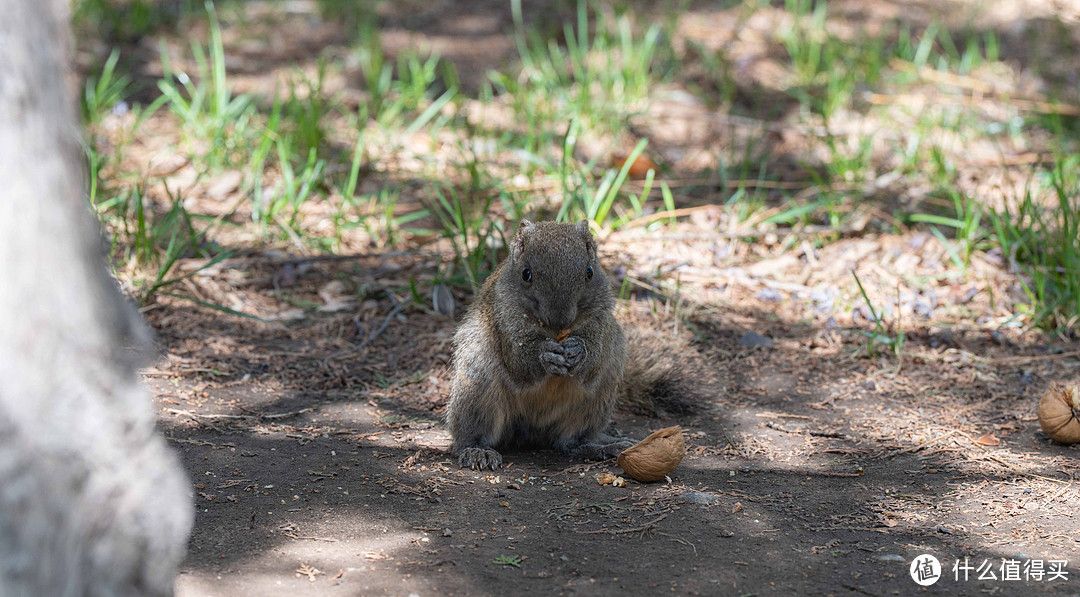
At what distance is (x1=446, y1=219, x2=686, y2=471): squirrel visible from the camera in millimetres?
3002

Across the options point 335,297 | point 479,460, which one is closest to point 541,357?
point 479,460

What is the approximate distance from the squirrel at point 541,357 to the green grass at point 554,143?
97 cm

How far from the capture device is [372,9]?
7.81 m

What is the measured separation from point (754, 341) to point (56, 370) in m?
3.14

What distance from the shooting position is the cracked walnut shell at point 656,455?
288cm

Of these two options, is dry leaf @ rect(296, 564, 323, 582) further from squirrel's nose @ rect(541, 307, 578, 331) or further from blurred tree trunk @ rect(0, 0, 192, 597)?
squirrel's nose @ rect(541, 307, 578, 331)

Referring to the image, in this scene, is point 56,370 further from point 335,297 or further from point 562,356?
point 335,297

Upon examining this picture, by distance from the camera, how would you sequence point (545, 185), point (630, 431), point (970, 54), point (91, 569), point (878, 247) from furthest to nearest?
point (970, 54) < point (545, 185) < point (878, 247) < point (630, 431) < point (91, 569)

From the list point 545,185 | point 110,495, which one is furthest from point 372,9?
point 110,495

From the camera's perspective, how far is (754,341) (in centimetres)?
420

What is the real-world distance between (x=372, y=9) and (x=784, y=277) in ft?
15.2

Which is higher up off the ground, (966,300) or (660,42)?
(660,42)

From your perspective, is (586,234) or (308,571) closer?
(308,571)

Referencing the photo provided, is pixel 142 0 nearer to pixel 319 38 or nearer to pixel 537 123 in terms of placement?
pixel 319 38
